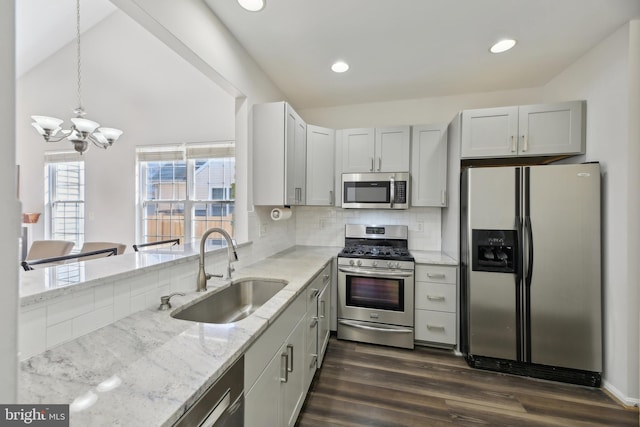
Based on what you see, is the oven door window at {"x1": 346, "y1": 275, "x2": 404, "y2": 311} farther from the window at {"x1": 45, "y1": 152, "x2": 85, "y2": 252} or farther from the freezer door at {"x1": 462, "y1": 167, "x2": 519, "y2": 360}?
the window at {"x1": 45, "y1": 152, "x2": 85, "y2": 252}

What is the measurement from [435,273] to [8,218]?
2778 millimetres

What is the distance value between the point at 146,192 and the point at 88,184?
1.08 m

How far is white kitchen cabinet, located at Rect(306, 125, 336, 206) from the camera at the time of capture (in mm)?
2932

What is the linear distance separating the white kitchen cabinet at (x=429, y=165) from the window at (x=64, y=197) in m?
5.42

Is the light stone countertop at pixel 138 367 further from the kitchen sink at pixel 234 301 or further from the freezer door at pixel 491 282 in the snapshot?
the freezer door at pixel 491 282

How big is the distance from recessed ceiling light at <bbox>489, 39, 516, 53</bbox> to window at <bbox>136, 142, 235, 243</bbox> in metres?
3.44

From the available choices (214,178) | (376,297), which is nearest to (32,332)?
(376,297)

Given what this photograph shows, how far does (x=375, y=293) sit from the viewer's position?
8.73ft

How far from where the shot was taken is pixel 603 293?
6.63 feet

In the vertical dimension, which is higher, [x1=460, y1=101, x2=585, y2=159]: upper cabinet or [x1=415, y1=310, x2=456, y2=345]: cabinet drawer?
[x1=460, y1=101, x2=585, y2=159]: upper cabinet

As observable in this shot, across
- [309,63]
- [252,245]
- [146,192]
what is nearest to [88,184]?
[146,192]

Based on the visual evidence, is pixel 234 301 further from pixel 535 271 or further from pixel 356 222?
pixel 535 271

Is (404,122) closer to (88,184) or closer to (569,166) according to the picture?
(569,166)

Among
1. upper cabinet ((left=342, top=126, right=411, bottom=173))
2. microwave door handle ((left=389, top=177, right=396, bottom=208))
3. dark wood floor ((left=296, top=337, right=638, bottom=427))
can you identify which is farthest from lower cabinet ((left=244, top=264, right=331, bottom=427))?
upper cabinet ((left=342, top=126, right=411, bottom=173))
